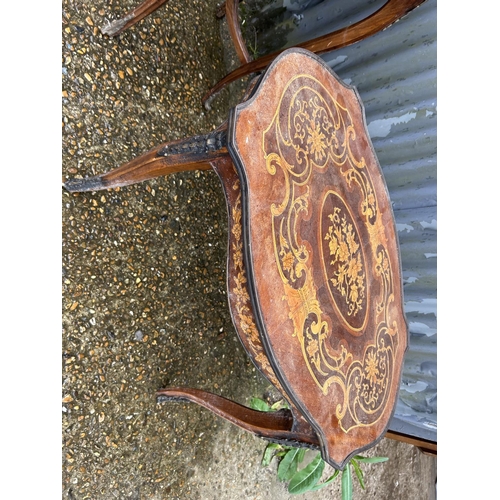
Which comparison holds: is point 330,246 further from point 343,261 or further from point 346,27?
point 346,27

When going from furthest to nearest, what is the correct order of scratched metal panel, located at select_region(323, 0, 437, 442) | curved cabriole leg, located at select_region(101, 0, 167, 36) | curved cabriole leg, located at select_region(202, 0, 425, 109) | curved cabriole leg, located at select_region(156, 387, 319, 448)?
scratched metal panel, located at select_region(323, 0, 437, 442) < curved cabriole leg, located at select_region(101, 0, 167, 36) < curved cabriole leg, located at select_region(202, 0, 425, 109) < curved cabriole leg, located at select_region(156, 387, 319, 448)

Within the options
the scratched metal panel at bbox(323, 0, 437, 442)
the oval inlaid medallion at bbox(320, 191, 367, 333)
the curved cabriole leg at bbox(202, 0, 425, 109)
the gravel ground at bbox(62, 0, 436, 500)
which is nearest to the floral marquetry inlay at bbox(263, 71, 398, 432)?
the oval inlaid medallion at bbox(320, 191, 367, 333)

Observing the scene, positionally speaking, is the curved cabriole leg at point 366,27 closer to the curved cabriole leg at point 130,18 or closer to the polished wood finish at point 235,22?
the polished wood finish at point 235,22

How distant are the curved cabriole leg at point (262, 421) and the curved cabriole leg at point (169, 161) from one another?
2.38 ft

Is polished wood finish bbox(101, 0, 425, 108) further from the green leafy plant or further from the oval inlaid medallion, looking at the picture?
the green leafy plant

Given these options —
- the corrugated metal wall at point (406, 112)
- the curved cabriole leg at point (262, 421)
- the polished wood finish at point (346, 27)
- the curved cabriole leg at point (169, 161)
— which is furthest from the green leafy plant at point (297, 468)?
the polished wood finish at point (346, 27)

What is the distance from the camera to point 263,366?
43.5 inches

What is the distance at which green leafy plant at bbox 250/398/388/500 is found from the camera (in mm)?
2260

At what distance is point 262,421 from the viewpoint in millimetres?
1313

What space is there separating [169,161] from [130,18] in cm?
76

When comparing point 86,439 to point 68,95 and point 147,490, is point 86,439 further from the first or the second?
point 68,95

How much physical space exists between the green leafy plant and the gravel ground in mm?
58

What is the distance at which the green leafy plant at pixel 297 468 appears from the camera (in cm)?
226

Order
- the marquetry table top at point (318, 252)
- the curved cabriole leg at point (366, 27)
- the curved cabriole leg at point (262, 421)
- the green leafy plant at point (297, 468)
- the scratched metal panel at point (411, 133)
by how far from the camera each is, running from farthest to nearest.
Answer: the green leafy plant at point (297, 468) < the scratched metal panel at point (411, 133) < the curved cabriole leg at point (366, 27) < the curved cabriole leg at point (262, 421) < the marquetry table top at point (318, 252)
